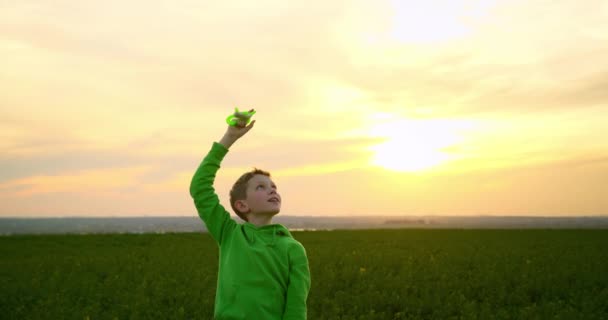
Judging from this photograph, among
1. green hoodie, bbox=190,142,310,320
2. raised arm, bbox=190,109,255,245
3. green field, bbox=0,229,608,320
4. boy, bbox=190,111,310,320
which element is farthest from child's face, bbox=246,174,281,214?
green field, bbox=0,229,608,320

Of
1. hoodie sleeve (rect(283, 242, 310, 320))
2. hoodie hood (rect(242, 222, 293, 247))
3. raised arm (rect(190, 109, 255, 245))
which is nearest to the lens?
hoodie sleeve (rect(283, 242, 310, 320))

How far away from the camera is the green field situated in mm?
12891

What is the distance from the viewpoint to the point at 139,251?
24625mm

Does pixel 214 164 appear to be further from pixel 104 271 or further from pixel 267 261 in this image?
pixel 104 271

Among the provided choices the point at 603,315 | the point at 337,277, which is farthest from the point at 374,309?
the point at 603,315

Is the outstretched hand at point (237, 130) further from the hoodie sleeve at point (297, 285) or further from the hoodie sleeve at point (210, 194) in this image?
the hoodie sleeve at point (297, 285)

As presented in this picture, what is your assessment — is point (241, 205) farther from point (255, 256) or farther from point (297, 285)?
point (297, 285)

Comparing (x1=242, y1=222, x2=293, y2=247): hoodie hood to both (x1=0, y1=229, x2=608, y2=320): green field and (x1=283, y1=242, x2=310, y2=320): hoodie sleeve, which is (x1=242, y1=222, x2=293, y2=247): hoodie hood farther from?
(x1=0, y1=229, x2=608, y2=320): green field

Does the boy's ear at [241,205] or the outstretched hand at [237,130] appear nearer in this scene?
the outstretched hand at [237,130]

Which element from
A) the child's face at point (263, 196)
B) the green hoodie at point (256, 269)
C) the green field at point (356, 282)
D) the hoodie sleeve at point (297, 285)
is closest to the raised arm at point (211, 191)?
the green hoodie at point (256, 269)

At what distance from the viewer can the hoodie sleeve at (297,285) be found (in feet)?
15.8

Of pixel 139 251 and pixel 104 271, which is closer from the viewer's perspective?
pixel 104 271

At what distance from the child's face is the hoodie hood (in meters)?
0.18

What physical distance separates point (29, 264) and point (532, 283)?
1647 centimetres
